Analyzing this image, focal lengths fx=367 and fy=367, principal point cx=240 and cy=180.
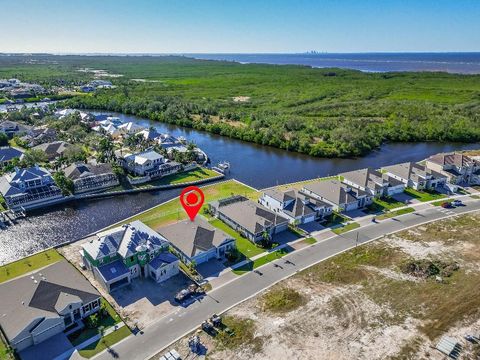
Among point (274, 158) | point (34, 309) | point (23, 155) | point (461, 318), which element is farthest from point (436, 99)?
point (34, 309)

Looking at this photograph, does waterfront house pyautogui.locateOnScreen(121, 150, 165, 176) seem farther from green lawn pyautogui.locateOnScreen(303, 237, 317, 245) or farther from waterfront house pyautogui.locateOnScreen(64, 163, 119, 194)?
green lawn pyautogui.locateOnScreen(303, 237, 317, 245)

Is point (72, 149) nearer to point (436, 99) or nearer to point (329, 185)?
point (329, 185)

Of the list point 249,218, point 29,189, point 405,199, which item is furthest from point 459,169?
point 29,189

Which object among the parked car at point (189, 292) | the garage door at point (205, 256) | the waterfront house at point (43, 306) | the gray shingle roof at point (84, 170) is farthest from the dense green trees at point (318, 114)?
the waterfront house at point (43, 306)

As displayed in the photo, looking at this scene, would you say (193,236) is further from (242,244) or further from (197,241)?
(242,244)

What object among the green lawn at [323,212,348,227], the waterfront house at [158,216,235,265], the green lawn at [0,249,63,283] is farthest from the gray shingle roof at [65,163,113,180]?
the green lawn at [323,212,348,227]

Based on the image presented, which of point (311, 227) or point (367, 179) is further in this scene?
point (367, 179)
